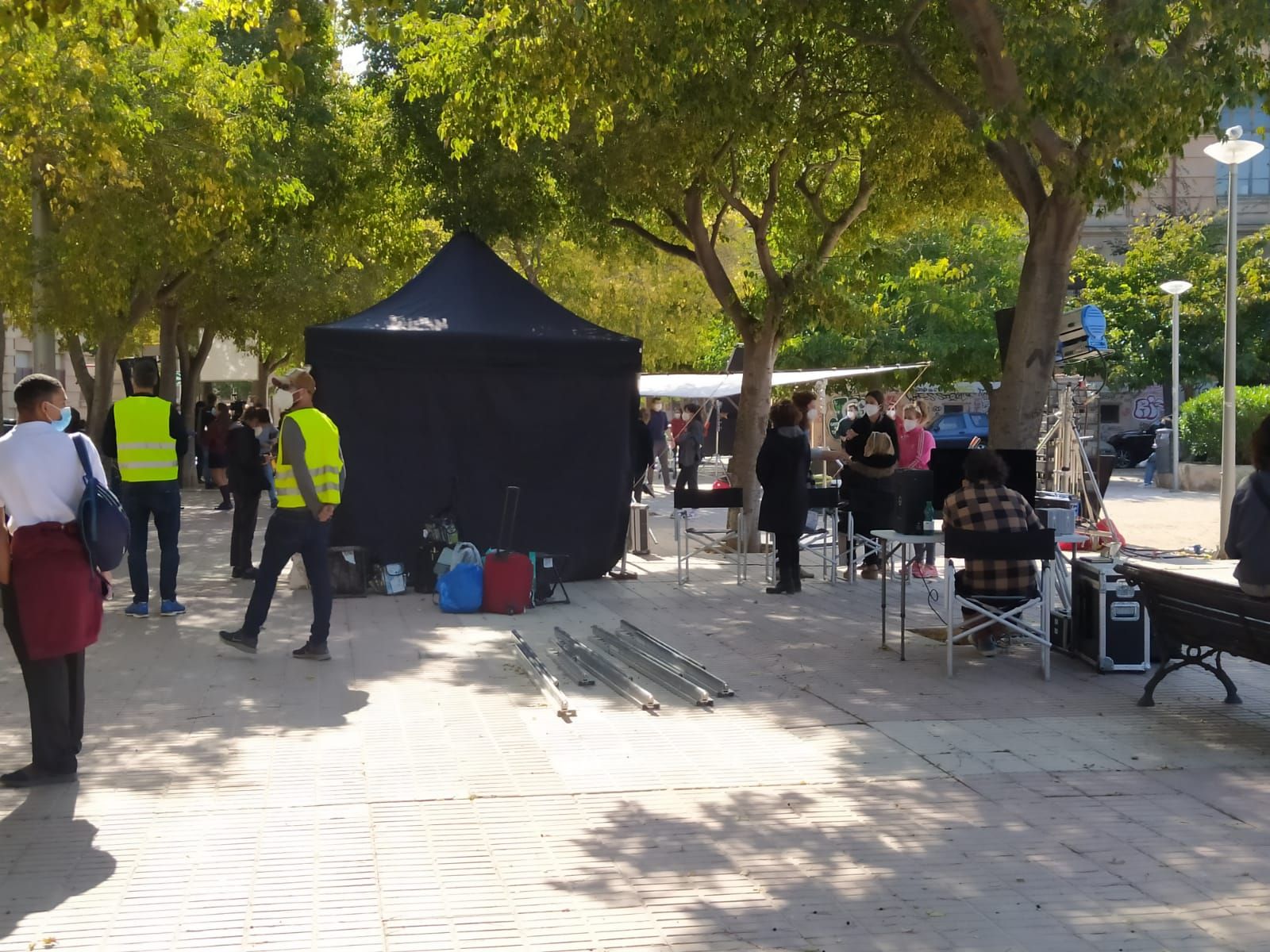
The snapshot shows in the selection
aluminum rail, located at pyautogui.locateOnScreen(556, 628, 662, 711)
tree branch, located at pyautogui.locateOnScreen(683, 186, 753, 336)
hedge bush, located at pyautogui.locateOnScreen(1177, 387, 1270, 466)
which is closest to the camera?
aluminum rail, located at pyautogui.locateOnScreen(556, 628, 662, 711)

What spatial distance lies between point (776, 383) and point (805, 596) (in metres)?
14.3

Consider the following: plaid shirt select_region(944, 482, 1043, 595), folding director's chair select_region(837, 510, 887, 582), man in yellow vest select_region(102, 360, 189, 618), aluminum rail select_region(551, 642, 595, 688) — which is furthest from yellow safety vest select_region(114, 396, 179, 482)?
folding director's chair select_region(837, 510, 887, 582)

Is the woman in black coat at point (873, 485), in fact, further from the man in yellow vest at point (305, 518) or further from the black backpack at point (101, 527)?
the black backpack at point (101, 527)

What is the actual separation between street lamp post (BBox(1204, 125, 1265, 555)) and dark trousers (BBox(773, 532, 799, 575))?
520cm

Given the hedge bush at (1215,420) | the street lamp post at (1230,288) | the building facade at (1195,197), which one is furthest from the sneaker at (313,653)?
the building facade at (1195,197)

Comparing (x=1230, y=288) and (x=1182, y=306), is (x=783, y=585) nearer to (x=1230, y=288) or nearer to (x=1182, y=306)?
(x=1230, y=288)

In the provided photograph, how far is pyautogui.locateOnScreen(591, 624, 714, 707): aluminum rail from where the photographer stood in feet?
26.5

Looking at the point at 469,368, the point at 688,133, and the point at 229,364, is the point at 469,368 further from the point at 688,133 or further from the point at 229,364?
the point at 229,364

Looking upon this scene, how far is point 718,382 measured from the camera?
29031mm

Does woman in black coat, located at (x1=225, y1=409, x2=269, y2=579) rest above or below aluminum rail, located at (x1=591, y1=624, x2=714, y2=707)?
above

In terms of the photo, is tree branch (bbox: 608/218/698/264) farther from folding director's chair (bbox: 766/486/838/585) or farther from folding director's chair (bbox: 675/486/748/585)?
folding director's chair (bbox: 766/486/838/585)

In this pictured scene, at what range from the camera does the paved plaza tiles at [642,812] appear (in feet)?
15.3

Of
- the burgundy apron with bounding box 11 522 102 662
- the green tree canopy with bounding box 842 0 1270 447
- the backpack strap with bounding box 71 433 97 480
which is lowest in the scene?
the burgundy apron with bounding box 11 522 102 662

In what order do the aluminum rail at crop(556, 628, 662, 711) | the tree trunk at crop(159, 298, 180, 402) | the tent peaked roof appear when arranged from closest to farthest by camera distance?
the aluminum rail at crop(556, 628, 662, 711) → the tent peaked roof → the tree trunk at crop(159, 298, 180, 402)
